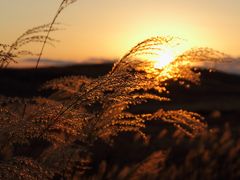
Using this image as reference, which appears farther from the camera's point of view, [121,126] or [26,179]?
[121,126]

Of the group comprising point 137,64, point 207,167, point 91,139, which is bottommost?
point 207,167

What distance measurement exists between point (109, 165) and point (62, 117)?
586 cm

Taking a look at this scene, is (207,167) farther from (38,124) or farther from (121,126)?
(38,124)

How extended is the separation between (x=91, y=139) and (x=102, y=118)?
25 cm

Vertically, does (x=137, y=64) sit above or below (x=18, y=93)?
above

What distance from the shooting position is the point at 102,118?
4.09 meters

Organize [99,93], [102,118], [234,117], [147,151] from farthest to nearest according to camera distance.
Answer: [234,117] → [147,151] → [102,118] → [99,93]

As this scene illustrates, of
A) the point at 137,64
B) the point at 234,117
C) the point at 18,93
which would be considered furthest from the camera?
the point at 18,93

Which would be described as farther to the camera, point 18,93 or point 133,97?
point 18,93

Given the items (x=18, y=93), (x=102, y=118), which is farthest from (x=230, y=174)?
(x=18, y=93)

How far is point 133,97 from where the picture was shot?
129 inches

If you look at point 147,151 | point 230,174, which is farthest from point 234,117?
point 230,174

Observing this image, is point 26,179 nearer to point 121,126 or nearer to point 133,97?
point 133,97

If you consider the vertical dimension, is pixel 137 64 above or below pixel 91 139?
above
